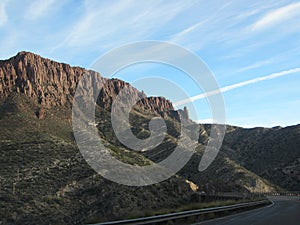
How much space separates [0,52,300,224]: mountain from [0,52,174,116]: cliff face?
0.92ft

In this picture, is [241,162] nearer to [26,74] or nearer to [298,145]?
[298,145]

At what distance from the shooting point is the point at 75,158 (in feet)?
193

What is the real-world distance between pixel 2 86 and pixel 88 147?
42672 millimetres

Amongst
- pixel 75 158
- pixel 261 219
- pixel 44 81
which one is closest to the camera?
pixel 261 219

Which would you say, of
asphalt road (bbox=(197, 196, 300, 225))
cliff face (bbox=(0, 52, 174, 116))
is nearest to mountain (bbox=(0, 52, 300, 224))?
cliff face (bbox=(0, 52, 174, 116))

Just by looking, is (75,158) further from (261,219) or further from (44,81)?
(44,81)

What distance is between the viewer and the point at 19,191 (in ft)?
144

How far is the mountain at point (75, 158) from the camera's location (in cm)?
4128

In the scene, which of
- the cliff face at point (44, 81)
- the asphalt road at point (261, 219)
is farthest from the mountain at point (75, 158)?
the asphalt road at point (261, 219)

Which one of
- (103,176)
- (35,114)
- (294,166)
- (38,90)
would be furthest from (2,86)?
(294,166)

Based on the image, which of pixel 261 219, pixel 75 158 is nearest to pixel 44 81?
pixel 75 158

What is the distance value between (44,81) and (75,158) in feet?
200

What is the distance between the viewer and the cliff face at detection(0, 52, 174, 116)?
97.1m

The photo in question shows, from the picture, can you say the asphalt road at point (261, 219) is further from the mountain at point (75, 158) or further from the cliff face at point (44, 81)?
the cliff face at point (44, 81)
